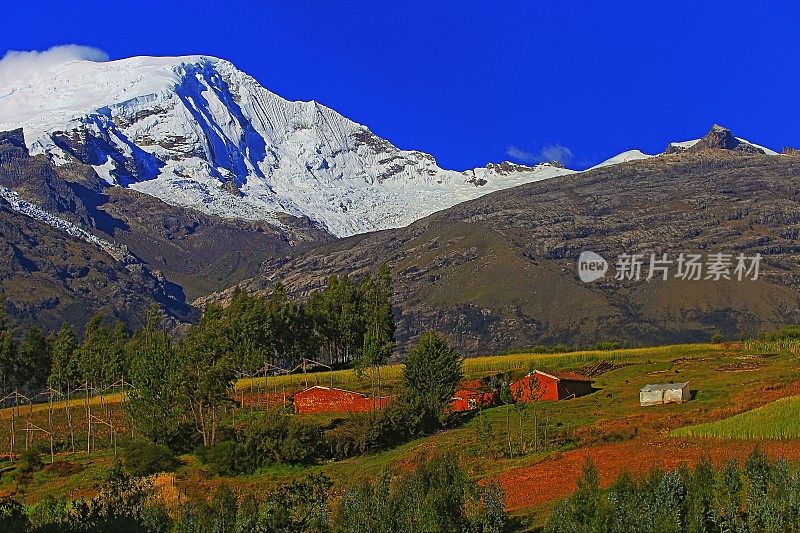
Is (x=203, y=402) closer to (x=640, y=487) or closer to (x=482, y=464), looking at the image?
(x=482, y=464)

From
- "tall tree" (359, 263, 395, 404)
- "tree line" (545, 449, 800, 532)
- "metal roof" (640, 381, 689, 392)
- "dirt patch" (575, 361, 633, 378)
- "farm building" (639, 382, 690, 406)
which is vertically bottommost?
"tree line" (545, 449, 800, 532)

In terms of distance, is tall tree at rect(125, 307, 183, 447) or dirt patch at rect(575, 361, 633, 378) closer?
tall tree at rect(125, 307, 183, 447)

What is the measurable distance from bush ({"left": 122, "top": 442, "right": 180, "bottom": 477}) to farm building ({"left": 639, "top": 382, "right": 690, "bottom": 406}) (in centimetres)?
3633

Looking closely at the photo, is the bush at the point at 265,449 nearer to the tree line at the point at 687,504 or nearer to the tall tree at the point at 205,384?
the tall tree at the point at 205,384

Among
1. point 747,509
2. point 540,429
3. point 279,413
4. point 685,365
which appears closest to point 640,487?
point 747,509

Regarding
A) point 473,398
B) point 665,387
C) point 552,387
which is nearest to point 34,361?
point 473,398

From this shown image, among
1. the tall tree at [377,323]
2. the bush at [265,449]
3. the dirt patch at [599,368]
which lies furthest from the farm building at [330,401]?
the dirt patch at [599,368]

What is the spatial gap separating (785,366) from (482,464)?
156 ft

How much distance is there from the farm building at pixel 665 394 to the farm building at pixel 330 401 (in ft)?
77.0

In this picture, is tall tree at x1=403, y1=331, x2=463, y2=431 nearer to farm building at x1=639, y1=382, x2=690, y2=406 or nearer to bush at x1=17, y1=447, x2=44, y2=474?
farm building at x1=639, y1=382, x2=690, y2=406

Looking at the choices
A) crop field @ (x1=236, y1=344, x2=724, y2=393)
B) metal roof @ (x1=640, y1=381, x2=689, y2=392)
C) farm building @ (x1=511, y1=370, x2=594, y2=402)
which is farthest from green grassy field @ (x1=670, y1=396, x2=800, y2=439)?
crop field @ (x1=236, y1=344, x2=724, y2=393)

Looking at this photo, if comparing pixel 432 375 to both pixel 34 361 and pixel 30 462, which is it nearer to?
pixel 30 462

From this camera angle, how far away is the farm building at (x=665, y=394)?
78.4 m

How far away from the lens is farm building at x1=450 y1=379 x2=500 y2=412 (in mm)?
90188
